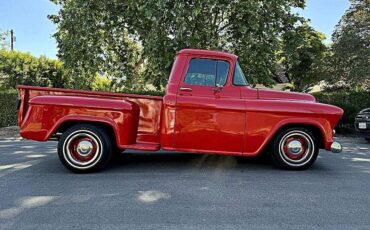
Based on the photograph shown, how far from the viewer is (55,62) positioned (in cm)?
1991

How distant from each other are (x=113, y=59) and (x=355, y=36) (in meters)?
10.8

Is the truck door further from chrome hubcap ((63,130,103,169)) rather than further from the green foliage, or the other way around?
the green foliage

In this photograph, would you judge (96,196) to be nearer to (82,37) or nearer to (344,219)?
(344,219)

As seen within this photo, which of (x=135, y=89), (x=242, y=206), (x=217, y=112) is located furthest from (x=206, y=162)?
(x=135, y=89)

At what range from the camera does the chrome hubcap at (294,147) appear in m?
6.33

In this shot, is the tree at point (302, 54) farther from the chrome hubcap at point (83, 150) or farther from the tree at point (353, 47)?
the chrome hubcap at point (83, 150)

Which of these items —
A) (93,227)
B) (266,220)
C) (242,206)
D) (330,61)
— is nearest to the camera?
(93,227)

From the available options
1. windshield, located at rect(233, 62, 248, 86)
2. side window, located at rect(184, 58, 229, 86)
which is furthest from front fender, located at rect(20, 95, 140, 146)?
windshield, located at rect(233, 62, 248, 86)

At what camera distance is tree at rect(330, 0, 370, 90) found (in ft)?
55.8

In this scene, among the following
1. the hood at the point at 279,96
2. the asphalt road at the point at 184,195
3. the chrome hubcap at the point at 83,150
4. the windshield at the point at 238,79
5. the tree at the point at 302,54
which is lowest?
the asphalt road at the point at 184,195

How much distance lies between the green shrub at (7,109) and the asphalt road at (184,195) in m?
9.26

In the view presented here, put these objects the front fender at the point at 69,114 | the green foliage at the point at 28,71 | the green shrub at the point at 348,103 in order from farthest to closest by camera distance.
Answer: the green foliage at the point at 28,71
the green shrub at the point at 348,103
the front fender at the point at 69,114

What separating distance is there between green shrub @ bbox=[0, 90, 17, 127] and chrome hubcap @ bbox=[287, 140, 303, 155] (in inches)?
493

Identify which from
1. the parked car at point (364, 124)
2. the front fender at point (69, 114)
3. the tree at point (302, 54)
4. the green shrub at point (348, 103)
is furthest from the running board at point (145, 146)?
the tree at point (302, 54)
